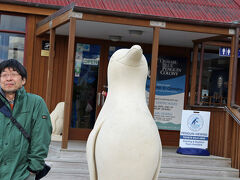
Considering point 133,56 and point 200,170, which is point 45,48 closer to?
point 200,170

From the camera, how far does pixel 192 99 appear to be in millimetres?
11289

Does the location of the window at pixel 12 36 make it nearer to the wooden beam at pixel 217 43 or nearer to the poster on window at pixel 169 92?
the poster on window at pixel 169 92

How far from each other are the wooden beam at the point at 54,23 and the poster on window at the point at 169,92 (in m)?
3.18

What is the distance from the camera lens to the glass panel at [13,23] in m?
10.9

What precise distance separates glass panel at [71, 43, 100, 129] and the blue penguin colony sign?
8.90 ft

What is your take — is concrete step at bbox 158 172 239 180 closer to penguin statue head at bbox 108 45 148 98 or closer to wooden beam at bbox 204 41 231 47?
wooden beam at bbox 204 41 231 47

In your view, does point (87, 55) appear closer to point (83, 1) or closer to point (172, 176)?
point (83, 1)

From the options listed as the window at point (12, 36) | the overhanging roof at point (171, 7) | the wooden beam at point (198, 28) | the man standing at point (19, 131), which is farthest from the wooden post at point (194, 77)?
the man standing at point (19, 131)

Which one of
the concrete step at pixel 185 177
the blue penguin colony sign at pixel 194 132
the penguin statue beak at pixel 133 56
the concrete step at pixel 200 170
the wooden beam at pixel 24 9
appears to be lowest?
the concrete step at pixel 185 177

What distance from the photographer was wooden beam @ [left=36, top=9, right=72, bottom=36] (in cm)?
901

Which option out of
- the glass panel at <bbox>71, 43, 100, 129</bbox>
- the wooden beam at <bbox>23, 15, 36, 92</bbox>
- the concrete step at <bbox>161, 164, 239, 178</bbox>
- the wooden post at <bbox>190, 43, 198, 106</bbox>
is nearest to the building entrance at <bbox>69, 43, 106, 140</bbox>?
the glass panel at <bbox>71, 43, 100, 129</bbox>

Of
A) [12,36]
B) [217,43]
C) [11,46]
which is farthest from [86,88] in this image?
[217,43]

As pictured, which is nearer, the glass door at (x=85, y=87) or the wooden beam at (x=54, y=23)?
the wooden beam at (x=54, y=23)

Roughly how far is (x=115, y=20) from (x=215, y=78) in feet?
15.2
